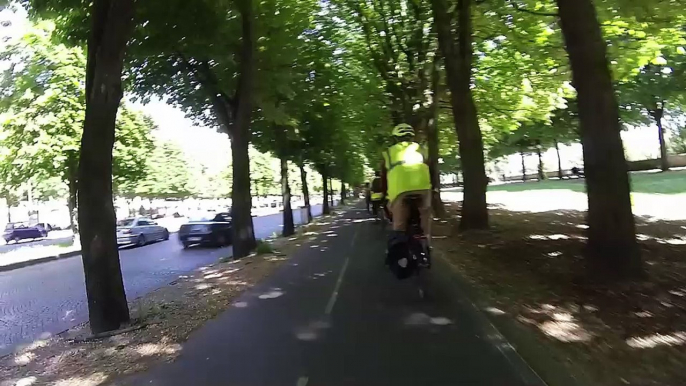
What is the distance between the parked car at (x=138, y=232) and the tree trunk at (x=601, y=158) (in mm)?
24554

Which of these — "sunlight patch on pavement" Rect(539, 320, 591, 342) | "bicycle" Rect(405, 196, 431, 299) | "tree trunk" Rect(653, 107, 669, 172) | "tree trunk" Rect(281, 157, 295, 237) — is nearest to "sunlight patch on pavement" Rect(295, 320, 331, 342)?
"bicycle" Rect(405, 196, 431, 299)

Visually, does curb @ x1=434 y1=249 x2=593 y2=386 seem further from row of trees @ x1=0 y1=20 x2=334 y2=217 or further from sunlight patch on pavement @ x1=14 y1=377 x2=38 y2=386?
row of trees @ x1=0 y1=20 x2=334 y2=217

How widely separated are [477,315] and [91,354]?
15.2 ft

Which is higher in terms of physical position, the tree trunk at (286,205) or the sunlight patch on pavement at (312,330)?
the tree trunk at (286,205)

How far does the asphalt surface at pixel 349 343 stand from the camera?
5.57 meters

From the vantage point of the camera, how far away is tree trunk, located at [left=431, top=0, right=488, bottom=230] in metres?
15.4

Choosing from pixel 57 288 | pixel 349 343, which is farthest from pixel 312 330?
pixel 57 288

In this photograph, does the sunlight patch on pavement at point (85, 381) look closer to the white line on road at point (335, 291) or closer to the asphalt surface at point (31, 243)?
the white line on road at point (335, 291)

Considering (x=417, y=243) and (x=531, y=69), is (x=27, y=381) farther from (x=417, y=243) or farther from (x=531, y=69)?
(x=531, y=69)

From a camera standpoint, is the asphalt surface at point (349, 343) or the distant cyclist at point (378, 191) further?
the distant cyclist at point (378, 191)

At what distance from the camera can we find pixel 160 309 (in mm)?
9352

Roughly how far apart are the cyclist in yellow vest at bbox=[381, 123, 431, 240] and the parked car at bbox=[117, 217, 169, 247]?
73.6 ft

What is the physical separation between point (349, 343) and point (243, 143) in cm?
1056

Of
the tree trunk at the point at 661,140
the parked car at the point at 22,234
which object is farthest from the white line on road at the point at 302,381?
the parked car at the point at 22,234
